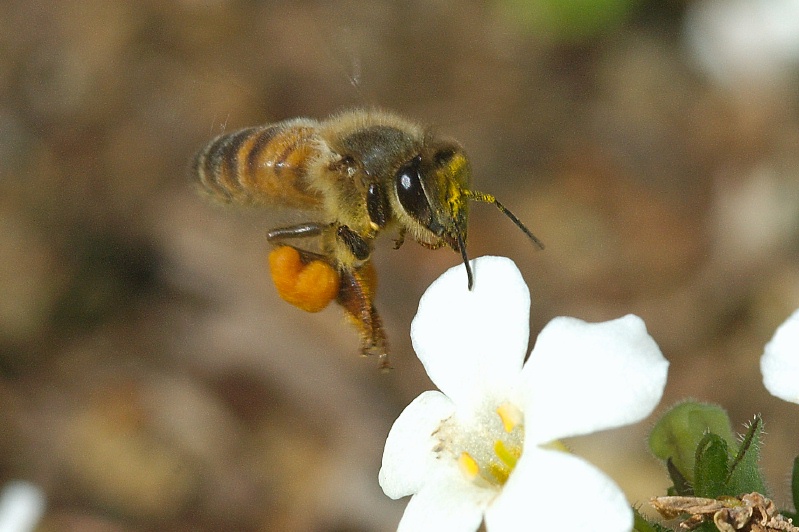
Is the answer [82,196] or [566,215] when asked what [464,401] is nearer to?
[566,215]

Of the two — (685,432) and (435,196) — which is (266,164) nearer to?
(435,196)

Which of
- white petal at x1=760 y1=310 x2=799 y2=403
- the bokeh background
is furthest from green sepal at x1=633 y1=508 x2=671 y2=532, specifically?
the bokeh background

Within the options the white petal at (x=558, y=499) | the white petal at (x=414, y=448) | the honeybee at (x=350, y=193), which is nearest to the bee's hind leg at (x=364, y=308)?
the honeybee at (x=350, y=193)

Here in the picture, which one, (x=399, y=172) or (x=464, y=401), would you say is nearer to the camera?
(x=464, y=401)

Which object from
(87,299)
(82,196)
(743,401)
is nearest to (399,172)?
(743,401)

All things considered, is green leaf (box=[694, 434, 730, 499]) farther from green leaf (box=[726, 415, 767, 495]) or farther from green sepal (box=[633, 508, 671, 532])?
green sepal (box=[633, 508, 671, 532])

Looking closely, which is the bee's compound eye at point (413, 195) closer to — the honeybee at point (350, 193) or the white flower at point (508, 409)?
the honeybee at point (350, 193)
